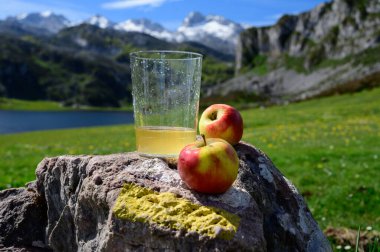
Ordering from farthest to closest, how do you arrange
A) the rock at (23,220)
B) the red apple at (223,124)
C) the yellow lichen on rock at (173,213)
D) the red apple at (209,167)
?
1. the rock at (23,220)
2. the red apple at (223,124)
3. the red apple at (209,167)
4. the yellow lichen on rock at (173,213)

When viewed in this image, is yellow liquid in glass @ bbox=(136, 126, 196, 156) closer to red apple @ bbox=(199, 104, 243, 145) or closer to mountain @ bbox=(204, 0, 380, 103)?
red apple @ bbox=(199, 104, 243, 145)

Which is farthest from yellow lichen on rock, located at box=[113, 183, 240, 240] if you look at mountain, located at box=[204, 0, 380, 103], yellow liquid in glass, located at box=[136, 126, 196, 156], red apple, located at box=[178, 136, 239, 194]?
mountain, located at box=[204, 0, 380, 103]

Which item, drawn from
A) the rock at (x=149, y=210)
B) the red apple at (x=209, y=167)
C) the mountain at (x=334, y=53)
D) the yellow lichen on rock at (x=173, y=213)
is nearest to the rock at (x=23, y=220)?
the rock at (x=149, y=210)

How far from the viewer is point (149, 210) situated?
3568 mm

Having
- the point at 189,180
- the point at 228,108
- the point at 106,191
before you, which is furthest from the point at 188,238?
the point at 228,108

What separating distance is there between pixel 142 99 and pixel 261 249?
1.91 meters

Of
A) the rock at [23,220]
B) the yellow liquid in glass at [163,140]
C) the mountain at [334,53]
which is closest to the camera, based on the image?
the yellow liquid in glass at [163,140]

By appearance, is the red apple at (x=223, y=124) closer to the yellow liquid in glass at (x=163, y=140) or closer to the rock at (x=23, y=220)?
the yellow liquid in glass at (x=163, y=140)

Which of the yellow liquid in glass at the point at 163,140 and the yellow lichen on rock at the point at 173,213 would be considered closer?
the yellow lichen on rock at the point at 173,213

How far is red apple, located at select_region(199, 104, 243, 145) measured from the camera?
474 centimetres

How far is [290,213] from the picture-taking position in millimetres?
4703

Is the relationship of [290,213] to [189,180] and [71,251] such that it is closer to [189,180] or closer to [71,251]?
[189,180]

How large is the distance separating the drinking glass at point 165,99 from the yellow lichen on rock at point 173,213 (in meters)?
0.69

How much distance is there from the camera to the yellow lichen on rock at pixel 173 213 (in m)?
3.43
